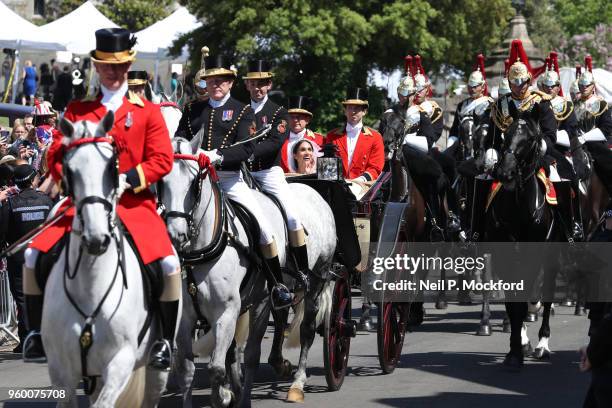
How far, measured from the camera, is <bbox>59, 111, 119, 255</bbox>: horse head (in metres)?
6.75

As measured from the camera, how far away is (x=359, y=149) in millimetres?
13500

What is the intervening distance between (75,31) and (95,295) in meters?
31.3

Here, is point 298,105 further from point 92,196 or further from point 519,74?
point 92,196

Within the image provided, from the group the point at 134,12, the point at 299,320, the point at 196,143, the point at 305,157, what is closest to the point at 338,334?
the point at 299,320

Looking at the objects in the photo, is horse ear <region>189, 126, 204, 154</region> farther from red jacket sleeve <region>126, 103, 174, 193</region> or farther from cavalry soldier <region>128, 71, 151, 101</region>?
cavalry soldier <region>128, 71, 151, 101</region>

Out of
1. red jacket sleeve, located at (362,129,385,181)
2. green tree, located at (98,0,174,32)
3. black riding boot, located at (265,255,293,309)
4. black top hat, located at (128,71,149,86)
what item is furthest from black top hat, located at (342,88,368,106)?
green tree, located at (98,0,174,32)

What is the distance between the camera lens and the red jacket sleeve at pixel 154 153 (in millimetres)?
7594

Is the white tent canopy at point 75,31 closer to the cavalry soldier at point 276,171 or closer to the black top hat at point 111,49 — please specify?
the cavalry soldier at point 276,171

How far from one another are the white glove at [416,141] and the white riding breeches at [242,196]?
4995mm

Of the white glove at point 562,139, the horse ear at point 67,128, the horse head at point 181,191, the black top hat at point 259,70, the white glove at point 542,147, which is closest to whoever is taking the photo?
the horse ear at point 67,128

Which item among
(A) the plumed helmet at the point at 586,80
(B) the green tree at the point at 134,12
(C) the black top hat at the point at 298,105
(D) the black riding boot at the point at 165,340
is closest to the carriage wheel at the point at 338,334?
(C) the black top hat at the point at 298,105

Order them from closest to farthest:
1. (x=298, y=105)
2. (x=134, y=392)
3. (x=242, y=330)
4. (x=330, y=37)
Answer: (x=134, y=392) < (x=242, y=330) < (x=298, y=105) < (x=330, y=37)

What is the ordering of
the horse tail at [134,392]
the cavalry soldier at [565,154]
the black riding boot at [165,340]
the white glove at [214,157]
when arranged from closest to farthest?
the horse tail at [134,392] < the black riding boot at [165,340] < the white glove at [214,157] < the cavalry soldier at [565,154]

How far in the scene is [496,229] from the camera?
41.5ft
